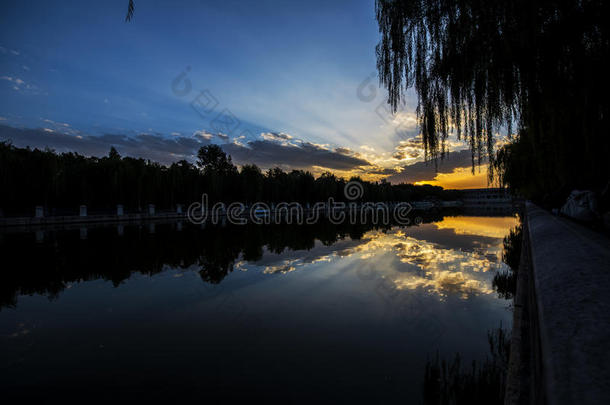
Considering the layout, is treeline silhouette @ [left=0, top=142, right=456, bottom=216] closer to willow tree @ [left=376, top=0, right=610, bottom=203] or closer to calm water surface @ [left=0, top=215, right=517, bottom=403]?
calm water surface @ [left=0, top=215, right=517, bottom=403]

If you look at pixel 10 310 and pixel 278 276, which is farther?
pixel 278 276

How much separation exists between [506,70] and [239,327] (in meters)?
4.68

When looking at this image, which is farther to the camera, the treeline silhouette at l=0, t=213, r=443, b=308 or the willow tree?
the treeline silhouette at l=0, t=213, r=443, b=308

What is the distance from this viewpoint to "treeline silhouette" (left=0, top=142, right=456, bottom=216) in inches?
1027

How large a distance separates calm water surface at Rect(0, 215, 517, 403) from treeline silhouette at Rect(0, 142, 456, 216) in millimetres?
23763

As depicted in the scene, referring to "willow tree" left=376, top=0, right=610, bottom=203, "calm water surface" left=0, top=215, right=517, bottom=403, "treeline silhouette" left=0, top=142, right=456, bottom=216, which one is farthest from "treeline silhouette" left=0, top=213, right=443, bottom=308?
"treeline silhouette" left=0, top=142, right=456, bottom=216

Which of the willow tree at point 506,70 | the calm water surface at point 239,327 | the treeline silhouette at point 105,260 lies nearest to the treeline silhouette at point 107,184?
the treeline silhouette at point 105,260

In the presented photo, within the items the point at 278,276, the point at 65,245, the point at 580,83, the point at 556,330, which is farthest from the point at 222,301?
the point at 65,245

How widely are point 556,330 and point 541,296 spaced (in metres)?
0.43

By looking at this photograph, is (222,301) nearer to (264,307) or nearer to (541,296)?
(264,307)

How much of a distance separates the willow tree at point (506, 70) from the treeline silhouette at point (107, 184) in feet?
104

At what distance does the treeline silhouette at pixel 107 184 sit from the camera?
1027 inches

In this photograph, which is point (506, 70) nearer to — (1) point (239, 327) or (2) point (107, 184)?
(1) point (239, 327)

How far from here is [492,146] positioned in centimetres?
349
